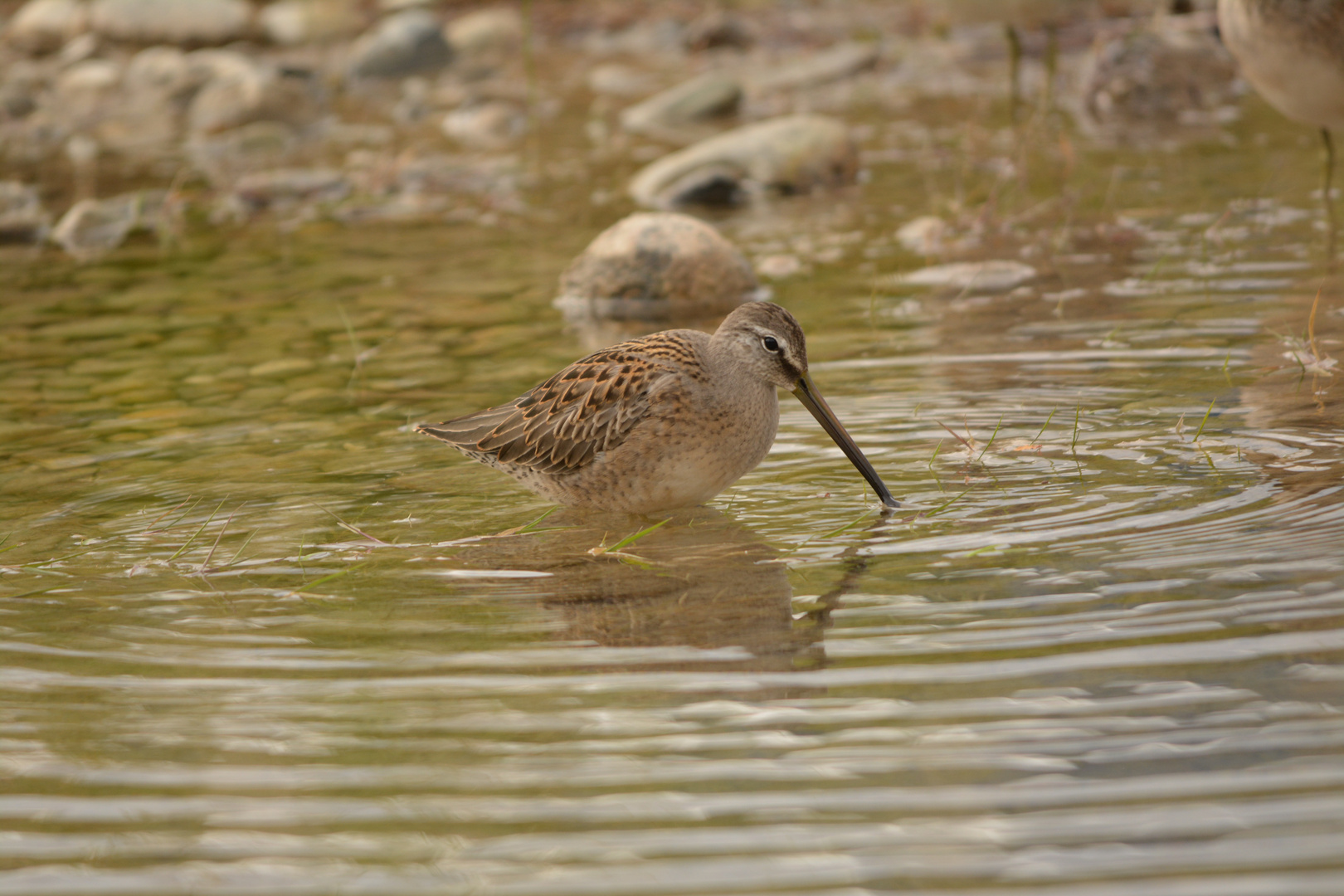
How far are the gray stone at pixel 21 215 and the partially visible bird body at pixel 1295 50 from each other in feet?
28.0

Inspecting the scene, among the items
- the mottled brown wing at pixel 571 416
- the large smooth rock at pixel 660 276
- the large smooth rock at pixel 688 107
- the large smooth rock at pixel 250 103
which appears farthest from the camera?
the large smooth rock at pixel 250 103

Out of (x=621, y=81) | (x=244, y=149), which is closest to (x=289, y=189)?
(x=244, y=149)

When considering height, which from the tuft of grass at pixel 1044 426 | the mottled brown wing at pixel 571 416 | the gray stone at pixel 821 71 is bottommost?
the gray stone at pixel 821 71

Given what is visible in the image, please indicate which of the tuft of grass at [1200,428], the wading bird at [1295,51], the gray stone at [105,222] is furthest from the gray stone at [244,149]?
the tuft of grass at [1200,428]

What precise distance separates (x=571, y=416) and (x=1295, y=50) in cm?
477

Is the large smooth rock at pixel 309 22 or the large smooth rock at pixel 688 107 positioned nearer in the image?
the large smooth rock at pixel 688 107

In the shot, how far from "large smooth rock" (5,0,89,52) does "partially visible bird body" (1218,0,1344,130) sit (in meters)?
16.6

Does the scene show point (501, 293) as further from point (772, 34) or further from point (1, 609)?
point (772, 34)

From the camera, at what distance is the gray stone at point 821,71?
52.9ft

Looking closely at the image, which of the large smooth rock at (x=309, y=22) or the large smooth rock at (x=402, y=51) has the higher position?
the large smooth rock at (x=309, y=22)

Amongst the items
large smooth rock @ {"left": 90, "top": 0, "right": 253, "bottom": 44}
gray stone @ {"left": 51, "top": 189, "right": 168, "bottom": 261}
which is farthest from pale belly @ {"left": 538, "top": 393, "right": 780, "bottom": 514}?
large smooth rock @ {"left": 90, "top": 0, "right": 253, "bottom": 44}

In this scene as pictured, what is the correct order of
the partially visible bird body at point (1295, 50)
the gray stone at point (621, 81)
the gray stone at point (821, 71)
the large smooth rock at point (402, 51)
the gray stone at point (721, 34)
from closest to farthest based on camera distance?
the partially visible bird body at point (1295, 50)
the gray stone at point (821, 71)
the gray stone at point (621, 81)
the gray stone at point (721, 34)
the large smooth rock at point (402, 51)

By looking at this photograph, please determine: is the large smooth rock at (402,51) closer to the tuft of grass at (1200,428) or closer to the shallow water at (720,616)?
the shallow water at (720,616)

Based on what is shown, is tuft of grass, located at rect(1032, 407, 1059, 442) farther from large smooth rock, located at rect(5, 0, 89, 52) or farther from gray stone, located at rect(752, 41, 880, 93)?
large smooth rock, located at rect(5, 0, 89, 52)
